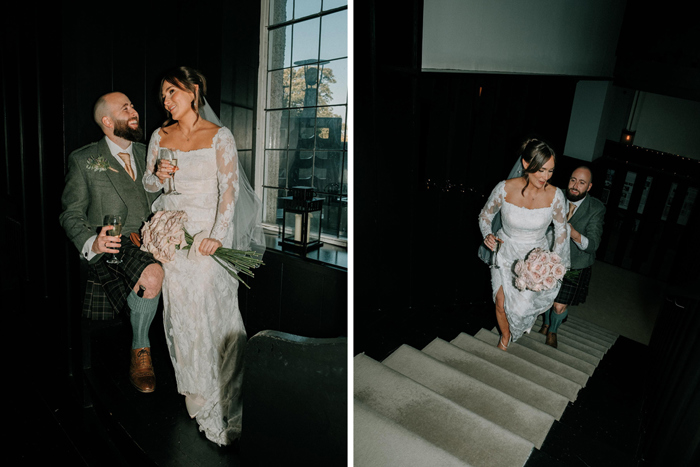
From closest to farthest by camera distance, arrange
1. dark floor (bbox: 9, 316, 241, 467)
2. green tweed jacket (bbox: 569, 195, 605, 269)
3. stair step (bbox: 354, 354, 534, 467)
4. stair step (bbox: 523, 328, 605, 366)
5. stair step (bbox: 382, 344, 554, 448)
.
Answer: dark floor (bbox: 9, 316, 241, 467)
stair step (bbox: 354, 354, 534, 467)
stair step (bbox: 382, 344, 554, 448)
green tweed jacket (bbox: 569, 195, 605, 269)
stair step (bbox: 523, 328, 605, 366)

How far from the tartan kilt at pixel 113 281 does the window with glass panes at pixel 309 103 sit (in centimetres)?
56

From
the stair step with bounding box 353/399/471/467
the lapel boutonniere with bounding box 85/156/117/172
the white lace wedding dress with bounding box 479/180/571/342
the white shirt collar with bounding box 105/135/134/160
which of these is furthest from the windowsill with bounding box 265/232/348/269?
the white lace wedding dress with bounding box 479/180/571/342

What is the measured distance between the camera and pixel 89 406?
170 cm

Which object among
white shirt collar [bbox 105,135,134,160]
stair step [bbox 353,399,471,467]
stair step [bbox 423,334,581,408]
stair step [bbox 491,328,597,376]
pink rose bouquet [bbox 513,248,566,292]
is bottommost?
stair step [bbox 491,328,597,376]

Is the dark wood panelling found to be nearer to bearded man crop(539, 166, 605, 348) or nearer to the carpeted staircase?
the carpeted staircase

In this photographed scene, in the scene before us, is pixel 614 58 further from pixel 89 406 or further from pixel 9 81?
pixel 89 406

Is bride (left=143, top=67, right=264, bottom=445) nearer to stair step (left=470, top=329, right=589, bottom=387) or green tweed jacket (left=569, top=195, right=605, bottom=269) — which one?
stair step (left=470, top=329, right=589, bottom=387)

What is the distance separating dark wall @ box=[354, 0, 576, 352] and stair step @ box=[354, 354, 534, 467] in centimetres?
60

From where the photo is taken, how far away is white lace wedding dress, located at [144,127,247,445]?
90 centimetres

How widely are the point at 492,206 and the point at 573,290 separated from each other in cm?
91

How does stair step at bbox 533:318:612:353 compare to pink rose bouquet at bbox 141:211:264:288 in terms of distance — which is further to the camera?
stair step at bbox 533:318:612:353

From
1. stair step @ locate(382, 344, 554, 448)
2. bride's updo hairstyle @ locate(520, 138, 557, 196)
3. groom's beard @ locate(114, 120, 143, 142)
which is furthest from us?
bride's updo hairstyle @ locate(520, 138, 557, 196)

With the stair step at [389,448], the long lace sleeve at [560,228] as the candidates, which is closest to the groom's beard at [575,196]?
the long lace sleeve at [560,228]

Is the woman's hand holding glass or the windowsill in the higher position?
the woman's hand holding glass
